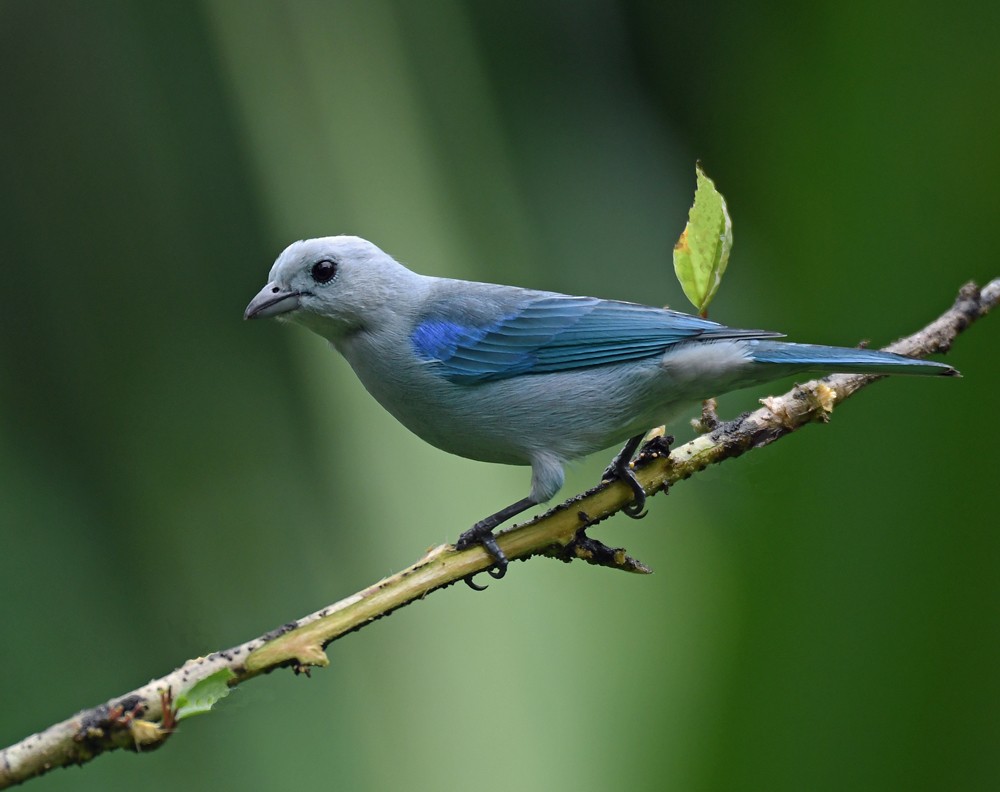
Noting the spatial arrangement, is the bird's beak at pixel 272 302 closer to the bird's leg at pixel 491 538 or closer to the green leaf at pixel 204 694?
the bird's leg at pixel 491 538

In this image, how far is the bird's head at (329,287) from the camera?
2.71m

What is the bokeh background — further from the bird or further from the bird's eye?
the bird's eye

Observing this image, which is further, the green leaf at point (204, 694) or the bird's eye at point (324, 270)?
the bird's eye at point (324, 270)

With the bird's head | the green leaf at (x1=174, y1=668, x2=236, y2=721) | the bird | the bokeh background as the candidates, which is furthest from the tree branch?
the bird's head

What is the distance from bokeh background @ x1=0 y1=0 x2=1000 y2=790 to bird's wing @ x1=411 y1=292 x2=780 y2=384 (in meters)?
0.33

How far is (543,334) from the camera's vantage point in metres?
2.80

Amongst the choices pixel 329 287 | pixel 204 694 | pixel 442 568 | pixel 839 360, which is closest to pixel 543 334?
pixel 329 287

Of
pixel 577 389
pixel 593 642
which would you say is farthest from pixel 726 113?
pixel 593 642

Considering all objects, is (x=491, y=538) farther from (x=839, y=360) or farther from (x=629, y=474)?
(x=839, y=360)

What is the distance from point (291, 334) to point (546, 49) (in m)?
1.44

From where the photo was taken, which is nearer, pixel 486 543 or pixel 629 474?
pixel 486 543

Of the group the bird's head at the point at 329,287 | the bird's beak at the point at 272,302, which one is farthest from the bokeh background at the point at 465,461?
the bird's beak at the point at 272,302

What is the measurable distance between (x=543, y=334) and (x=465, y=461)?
0.61 metres

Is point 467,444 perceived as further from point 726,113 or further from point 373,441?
point 726,113
